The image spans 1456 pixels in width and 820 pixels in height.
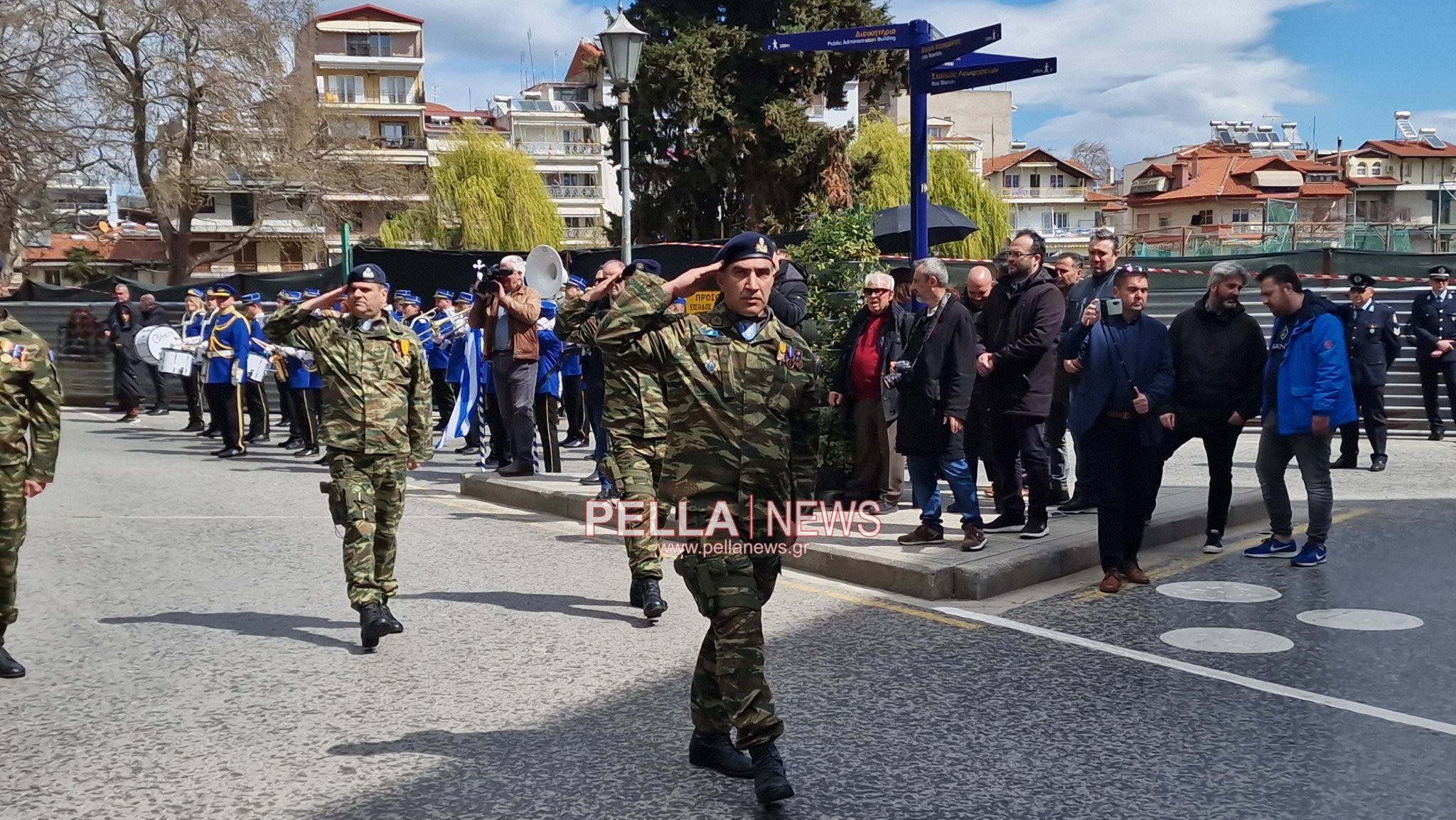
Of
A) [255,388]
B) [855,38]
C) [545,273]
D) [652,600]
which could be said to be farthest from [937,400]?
[255,388]

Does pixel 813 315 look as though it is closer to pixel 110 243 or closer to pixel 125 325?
pixel 125 325

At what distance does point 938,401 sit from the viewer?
25.5 ft

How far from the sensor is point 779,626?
6586mm

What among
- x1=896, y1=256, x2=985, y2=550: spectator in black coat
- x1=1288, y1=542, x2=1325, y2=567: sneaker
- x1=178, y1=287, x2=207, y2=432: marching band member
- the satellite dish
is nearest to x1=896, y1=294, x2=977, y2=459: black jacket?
x1=896, y1=256, x2=985, y2=550: spectator in black coat

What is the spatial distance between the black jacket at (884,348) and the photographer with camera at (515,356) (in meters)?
2.96

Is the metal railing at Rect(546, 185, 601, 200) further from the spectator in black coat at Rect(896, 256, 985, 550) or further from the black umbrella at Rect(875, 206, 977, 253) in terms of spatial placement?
the spectator in black coat at Rect(896, 256, 985, 550)

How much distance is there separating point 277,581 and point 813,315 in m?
4.55

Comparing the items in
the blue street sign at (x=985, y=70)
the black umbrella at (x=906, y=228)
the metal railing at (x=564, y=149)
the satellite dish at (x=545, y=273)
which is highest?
the metal railing at (x=564, y=149)

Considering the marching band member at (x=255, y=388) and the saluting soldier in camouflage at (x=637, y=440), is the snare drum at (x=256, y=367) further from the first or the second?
the saluting soldier in camouflage at (x=637, y=440)

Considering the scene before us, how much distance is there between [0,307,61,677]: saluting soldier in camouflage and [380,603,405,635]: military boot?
65.7 inches

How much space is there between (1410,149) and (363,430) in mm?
115200

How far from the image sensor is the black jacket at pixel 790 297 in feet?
25.8

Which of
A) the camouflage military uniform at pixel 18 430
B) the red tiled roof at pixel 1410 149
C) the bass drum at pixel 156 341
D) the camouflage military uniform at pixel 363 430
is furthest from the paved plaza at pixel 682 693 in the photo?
the red tiled roof at pixel 1410 149

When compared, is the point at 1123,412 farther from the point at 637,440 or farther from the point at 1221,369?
the point at 637,440
